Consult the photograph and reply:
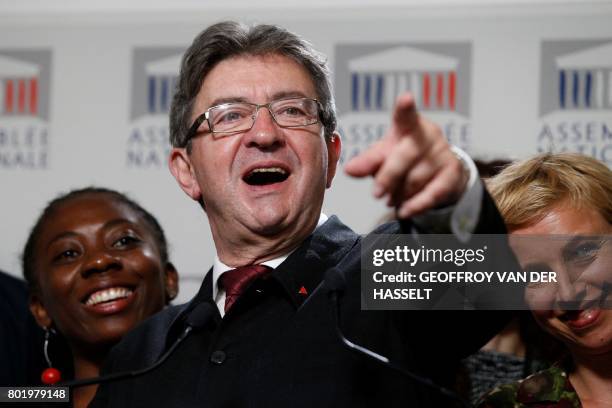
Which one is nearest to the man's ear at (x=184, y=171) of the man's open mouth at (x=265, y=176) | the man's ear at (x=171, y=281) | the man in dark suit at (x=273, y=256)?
the man in dark suit at (x=273, y=256)

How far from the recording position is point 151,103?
2.41 meters

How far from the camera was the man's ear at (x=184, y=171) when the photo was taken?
1.60 meters

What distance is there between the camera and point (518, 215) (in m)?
1.47

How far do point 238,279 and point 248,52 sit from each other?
13.9 inches

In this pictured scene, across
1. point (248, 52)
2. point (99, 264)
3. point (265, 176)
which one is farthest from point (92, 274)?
point (248, 52)

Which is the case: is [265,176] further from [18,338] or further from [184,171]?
[18,338]

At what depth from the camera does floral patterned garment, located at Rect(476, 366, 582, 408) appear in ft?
4.64

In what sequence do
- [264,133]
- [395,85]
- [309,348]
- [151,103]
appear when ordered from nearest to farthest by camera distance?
[309,348], [264,133], [395,85], [151,103]

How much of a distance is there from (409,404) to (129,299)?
0.89 metres

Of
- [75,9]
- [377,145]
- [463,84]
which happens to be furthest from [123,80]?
[377,145]

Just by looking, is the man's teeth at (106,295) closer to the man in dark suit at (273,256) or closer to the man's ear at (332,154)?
the man in dark suit at (273,256)

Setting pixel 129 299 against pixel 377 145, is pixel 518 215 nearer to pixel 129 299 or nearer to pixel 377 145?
pixel 377 145

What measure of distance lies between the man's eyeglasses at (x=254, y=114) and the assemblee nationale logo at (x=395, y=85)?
77cm

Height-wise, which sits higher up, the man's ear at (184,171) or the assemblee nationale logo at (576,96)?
the assemblee nationale logo at (576,96)
